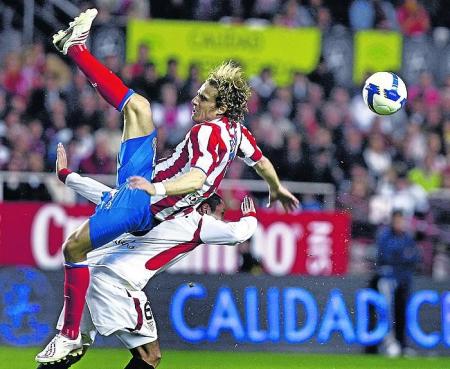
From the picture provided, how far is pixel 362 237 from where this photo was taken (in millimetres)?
15219

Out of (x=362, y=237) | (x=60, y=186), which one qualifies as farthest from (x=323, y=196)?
(x=60, y=186)

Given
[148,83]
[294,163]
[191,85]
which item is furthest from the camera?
[191,85]

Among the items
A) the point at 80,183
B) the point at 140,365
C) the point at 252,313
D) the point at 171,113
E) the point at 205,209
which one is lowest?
the point at 252,313

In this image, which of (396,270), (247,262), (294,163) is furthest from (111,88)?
(294,163)

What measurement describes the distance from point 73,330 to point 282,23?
11188 millimetres

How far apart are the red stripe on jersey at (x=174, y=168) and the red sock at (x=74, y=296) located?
0.79 metres

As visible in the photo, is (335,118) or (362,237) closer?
(362,237)

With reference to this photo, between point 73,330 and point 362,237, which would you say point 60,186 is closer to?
point 362,237

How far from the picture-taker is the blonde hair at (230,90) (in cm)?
817

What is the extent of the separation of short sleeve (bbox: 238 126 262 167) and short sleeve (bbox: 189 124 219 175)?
52 centimetres

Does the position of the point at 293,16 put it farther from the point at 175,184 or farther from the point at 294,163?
the point at 175,184

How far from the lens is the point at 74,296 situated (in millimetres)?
7969

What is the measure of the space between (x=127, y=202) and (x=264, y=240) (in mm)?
6545

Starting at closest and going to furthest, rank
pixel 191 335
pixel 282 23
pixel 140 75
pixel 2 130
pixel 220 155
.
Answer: pixel 220 155 < pixel 191 335 < pixel 2 130 < pixel 140 75 < pixel 282 23
